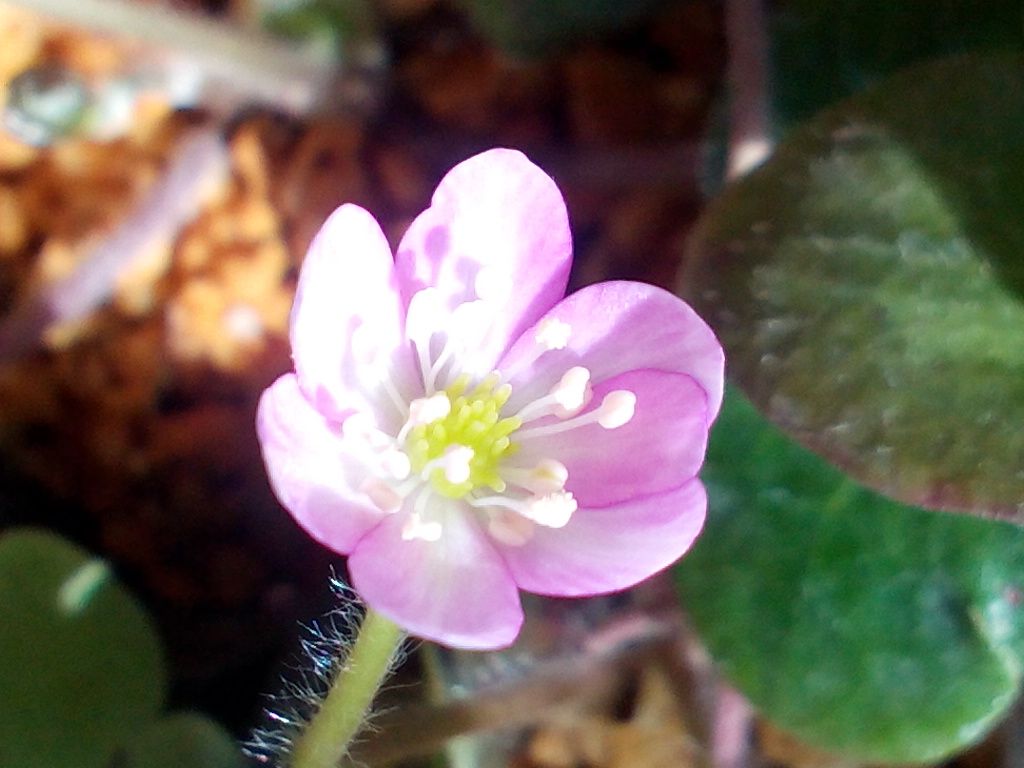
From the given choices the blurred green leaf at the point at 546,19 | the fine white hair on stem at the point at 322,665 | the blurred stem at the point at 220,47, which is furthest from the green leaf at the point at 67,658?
the blurred green leaf at the point at 546,19

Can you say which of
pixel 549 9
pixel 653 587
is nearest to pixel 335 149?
pixel 549 9

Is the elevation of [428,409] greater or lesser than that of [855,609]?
greater

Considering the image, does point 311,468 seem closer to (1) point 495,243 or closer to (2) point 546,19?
(1) point 495,243

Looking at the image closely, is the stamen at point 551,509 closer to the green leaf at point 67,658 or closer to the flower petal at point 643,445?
the flower petal at point 643,445

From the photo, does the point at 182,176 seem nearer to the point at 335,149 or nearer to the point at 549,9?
the point at 335,149

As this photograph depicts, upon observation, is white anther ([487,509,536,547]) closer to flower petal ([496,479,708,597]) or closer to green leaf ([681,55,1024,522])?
flower petal ([496,479,708,597])

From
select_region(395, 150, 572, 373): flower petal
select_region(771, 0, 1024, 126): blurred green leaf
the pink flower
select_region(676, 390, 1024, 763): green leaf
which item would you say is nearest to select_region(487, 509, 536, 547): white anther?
the pink flower

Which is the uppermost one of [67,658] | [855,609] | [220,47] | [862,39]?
[220,47]

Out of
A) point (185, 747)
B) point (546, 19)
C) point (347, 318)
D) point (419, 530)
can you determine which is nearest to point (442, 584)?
point (419, 530)
